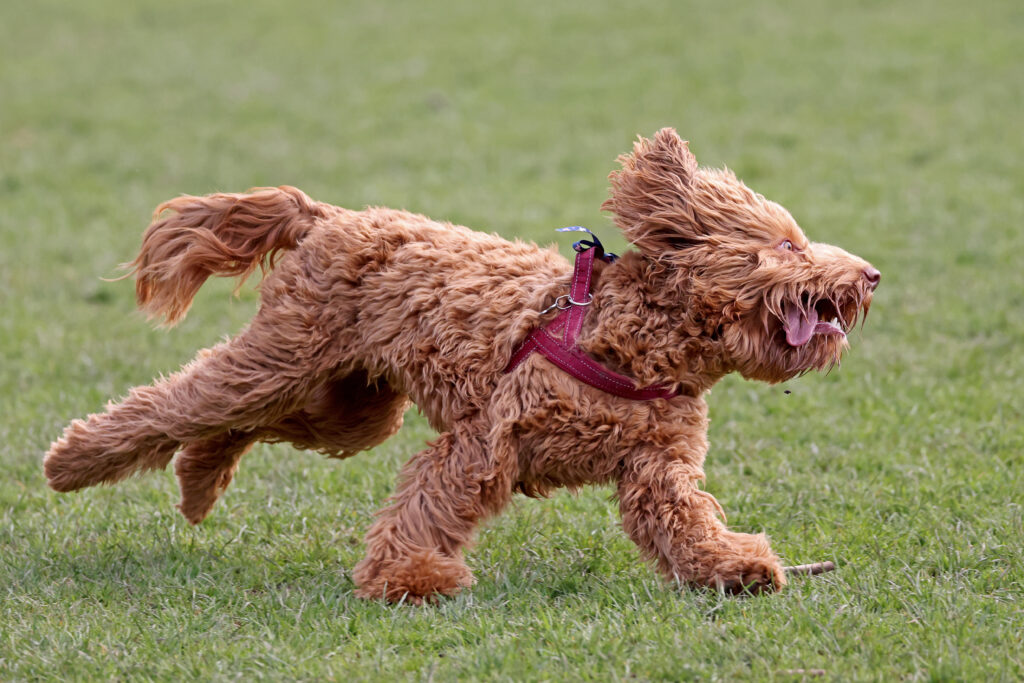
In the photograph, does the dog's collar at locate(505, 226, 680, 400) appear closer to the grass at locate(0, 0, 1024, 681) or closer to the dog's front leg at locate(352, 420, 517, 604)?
the dog's front leg at locate(352, 420, 517, 604)

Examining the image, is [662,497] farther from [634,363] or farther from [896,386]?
[896,386]

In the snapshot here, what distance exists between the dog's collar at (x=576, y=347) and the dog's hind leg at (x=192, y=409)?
2.84 ft

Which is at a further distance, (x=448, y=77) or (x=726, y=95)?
(x=448, y=77)

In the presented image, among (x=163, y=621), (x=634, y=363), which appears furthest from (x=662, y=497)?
(x=163, y=621)

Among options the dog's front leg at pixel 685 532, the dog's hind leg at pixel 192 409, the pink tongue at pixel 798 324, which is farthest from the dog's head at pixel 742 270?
the dog's hind leg at pixel 192 409

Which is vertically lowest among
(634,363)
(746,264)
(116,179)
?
(116,179)

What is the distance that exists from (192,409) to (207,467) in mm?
583

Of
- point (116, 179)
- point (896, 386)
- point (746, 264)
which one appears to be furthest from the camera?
point (116, 179)

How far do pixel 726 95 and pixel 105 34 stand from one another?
32.3ft

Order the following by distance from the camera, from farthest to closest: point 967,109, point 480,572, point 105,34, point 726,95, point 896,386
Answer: point 105,34, point 726,95, point 967,109, point 896,386, point 480,572

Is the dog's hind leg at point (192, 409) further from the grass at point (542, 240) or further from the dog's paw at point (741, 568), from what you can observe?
the dog's paw at point (741, 568)

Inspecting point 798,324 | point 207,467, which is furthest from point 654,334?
point 207,467

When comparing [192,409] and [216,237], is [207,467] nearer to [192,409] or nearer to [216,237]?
[192,409]

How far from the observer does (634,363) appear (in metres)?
4.20
